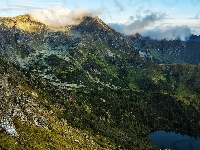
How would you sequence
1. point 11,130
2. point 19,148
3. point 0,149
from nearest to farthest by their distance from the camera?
point 0,149, point 19,148, point 11,130

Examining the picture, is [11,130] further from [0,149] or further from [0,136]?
[0,149]

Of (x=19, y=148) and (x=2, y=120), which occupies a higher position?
(x=2, y=120)

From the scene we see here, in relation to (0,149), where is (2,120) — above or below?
above

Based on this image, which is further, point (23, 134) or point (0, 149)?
point (23, 134)

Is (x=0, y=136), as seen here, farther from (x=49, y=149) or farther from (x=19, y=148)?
(x=49, y=149)

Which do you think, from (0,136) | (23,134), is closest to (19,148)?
(0,136)

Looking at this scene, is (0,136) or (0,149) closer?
(0,149)

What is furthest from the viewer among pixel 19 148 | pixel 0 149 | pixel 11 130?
pixel 11 130
